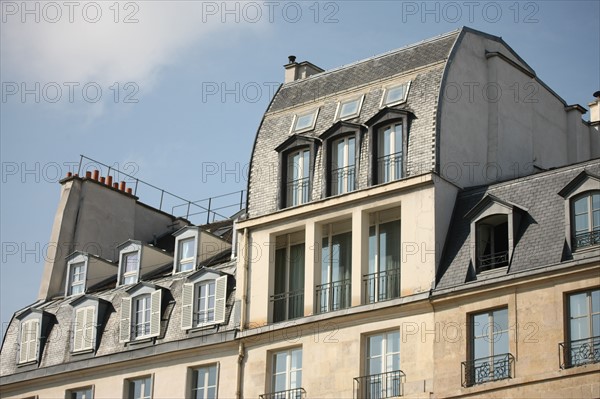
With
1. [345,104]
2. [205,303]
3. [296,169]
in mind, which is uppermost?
[345,104]

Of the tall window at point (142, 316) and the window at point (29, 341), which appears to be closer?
the tall window at point (142, 316)

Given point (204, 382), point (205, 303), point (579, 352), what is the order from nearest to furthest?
point (579, 352) → point (204, 382) → point (205, 303)

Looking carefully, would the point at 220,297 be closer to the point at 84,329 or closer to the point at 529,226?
the point at 84,329

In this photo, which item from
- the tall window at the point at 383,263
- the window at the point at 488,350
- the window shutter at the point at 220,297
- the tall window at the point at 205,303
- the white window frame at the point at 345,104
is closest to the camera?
the window at the point at 488,350

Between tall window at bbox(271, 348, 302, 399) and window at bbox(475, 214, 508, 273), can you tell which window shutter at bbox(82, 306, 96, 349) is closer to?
tall window at bbox(271, 348, 302, 399)

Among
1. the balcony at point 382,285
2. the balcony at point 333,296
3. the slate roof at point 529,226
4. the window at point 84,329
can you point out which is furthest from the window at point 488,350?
the window at point 84,329

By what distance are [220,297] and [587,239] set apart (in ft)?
39.7

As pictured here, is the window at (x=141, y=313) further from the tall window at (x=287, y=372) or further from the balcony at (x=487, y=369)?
the balcony at (x=487, y=369)

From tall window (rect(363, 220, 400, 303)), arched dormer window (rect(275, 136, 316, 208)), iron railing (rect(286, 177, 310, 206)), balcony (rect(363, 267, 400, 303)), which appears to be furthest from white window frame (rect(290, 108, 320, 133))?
balcony (rect(363, 267, 400, 303))

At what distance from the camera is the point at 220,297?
43062 millimetres

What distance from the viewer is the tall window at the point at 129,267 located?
48.1m

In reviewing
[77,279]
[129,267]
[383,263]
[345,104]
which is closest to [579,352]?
[383,263]

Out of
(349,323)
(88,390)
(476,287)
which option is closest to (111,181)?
(88,390)

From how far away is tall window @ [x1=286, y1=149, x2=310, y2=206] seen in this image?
4205 cm
